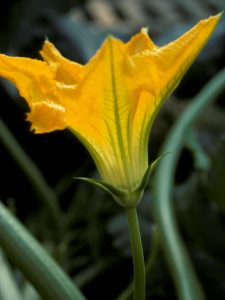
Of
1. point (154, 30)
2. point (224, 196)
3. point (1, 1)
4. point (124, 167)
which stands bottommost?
point (224, 196)

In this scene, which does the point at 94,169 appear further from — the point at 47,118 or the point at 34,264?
the point at 47,118

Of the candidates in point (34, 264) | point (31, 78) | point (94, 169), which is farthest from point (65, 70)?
point (94, 169)

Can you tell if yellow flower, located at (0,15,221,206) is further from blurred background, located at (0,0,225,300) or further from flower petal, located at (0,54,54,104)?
blurred background, located at (0,0,225,300)

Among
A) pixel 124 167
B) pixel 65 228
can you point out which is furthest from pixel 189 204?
pixel 124 167

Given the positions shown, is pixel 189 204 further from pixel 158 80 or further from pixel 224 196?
pixel 158 80

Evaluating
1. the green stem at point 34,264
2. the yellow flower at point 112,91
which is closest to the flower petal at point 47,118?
the yellow flower at point 112,91

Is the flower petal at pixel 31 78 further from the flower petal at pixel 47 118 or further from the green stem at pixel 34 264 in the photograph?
the green stem at pixel 34 264

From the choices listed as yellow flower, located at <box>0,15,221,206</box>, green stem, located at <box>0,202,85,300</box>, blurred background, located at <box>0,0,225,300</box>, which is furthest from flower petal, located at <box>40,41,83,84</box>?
blurred background, located at <box>0,0,225,300</box>
